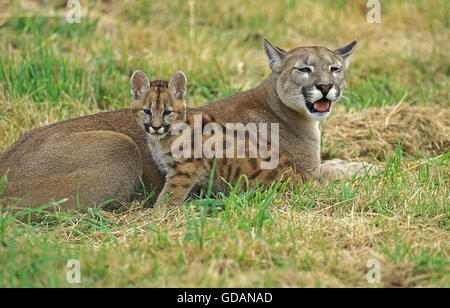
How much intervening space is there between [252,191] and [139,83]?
4.65 feet

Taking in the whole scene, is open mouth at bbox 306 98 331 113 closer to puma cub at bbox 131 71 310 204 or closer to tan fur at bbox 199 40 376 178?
tan fur at bbox 199 40 376 178

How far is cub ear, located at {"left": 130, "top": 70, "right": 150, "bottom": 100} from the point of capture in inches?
223

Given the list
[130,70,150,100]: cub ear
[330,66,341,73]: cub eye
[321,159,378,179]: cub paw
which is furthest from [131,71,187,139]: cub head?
[321,159,378,179]: cub paw

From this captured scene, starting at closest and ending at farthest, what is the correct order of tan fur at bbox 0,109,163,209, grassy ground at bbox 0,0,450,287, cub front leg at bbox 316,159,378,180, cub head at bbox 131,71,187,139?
grassy ground at bbox 0,0,450,287 → tan fur at bbox 0,109,163,209 → cub head at bbox 131,71,187,139 → cub front leg at bbox 316,159,378,180

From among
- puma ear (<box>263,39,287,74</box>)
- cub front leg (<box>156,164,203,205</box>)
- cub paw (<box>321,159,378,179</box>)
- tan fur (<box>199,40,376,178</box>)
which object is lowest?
cub paw (<box>321,159,378,179</box>)

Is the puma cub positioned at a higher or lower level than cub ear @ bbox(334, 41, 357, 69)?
lower

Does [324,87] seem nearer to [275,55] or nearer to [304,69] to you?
[304,69]

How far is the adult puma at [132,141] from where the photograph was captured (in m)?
5.39

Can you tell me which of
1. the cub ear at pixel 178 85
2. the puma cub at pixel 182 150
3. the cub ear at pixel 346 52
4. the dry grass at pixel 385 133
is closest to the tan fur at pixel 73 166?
the puma cub at pixel 182 150

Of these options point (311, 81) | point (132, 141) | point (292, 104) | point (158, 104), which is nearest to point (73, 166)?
point (132, 141)

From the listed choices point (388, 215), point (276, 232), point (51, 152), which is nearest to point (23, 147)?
point (51, 152)

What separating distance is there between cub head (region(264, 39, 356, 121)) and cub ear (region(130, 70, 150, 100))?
57.7 inches
